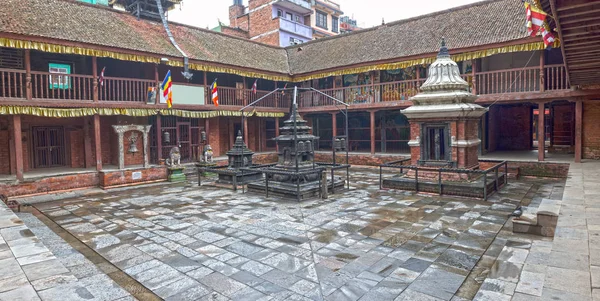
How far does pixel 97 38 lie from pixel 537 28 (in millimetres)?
13814

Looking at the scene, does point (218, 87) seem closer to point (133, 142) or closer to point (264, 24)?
point (133, 142)

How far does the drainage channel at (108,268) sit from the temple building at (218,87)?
584cm

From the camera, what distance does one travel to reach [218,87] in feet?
56.9

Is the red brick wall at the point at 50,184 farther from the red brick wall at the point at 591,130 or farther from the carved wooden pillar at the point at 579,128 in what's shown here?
the red brick wall at the point at 591,130

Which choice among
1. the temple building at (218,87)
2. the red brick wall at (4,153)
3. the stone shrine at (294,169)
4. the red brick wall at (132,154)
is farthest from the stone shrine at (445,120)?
the red brick wall at (4,153)

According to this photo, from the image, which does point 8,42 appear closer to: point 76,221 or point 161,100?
point 161,100

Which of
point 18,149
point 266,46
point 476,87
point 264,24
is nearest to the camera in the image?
point 18,149

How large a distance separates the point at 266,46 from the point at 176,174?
11125mm

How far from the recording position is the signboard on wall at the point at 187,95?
1551 cm

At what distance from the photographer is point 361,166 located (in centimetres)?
1845

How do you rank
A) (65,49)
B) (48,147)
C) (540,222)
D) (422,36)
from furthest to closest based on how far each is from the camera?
(422,36) < (48,147) < (65,49) < (540,222)

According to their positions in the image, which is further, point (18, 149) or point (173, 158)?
point (173, 158)

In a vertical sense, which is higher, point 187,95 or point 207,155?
point 187,95

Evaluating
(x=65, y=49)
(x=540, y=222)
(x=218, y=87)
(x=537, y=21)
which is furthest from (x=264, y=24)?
(x=540, y=222)
